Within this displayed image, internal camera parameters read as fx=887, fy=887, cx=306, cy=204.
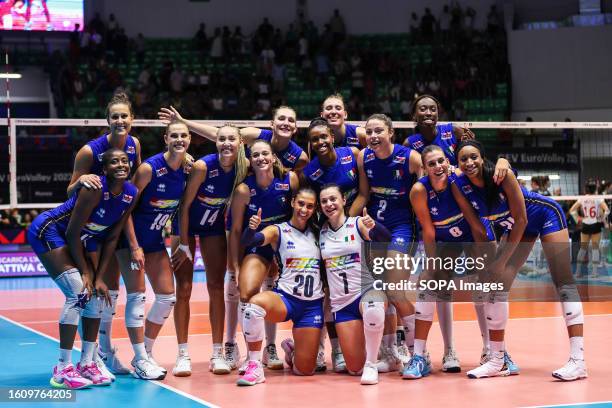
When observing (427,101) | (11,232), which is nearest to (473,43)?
(11,232)

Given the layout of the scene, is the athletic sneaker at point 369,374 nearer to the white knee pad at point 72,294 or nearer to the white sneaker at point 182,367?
the white sneaker at point 182,367

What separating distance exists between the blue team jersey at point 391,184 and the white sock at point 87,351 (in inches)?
106

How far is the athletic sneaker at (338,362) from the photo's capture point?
25.6 feet

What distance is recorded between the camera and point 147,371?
7.42 m

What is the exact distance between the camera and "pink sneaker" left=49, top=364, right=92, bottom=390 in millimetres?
6957

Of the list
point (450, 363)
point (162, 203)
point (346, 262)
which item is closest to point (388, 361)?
point (450, 363)

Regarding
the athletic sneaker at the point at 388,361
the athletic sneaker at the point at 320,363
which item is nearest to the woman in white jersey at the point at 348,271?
the athletic sneaker at the point at 388,361

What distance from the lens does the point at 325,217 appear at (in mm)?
7758

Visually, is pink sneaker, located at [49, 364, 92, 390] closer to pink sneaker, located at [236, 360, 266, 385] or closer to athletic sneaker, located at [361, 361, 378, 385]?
pink sneaker, located at [236, 360, 266, 385]

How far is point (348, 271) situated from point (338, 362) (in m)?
0.88

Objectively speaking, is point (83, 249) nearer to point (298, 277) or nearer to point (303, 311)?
point (298, 277)

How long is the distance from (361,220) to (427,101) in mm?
1592

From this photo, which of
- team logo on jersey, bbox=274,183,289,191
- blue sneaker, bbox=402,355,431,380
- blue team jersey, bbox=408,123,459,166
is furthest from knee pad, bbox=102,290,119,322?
blue team jersey, bbox=408,123,459,166

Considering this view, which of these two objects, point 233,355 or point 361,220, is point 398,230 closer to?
point 361,220
